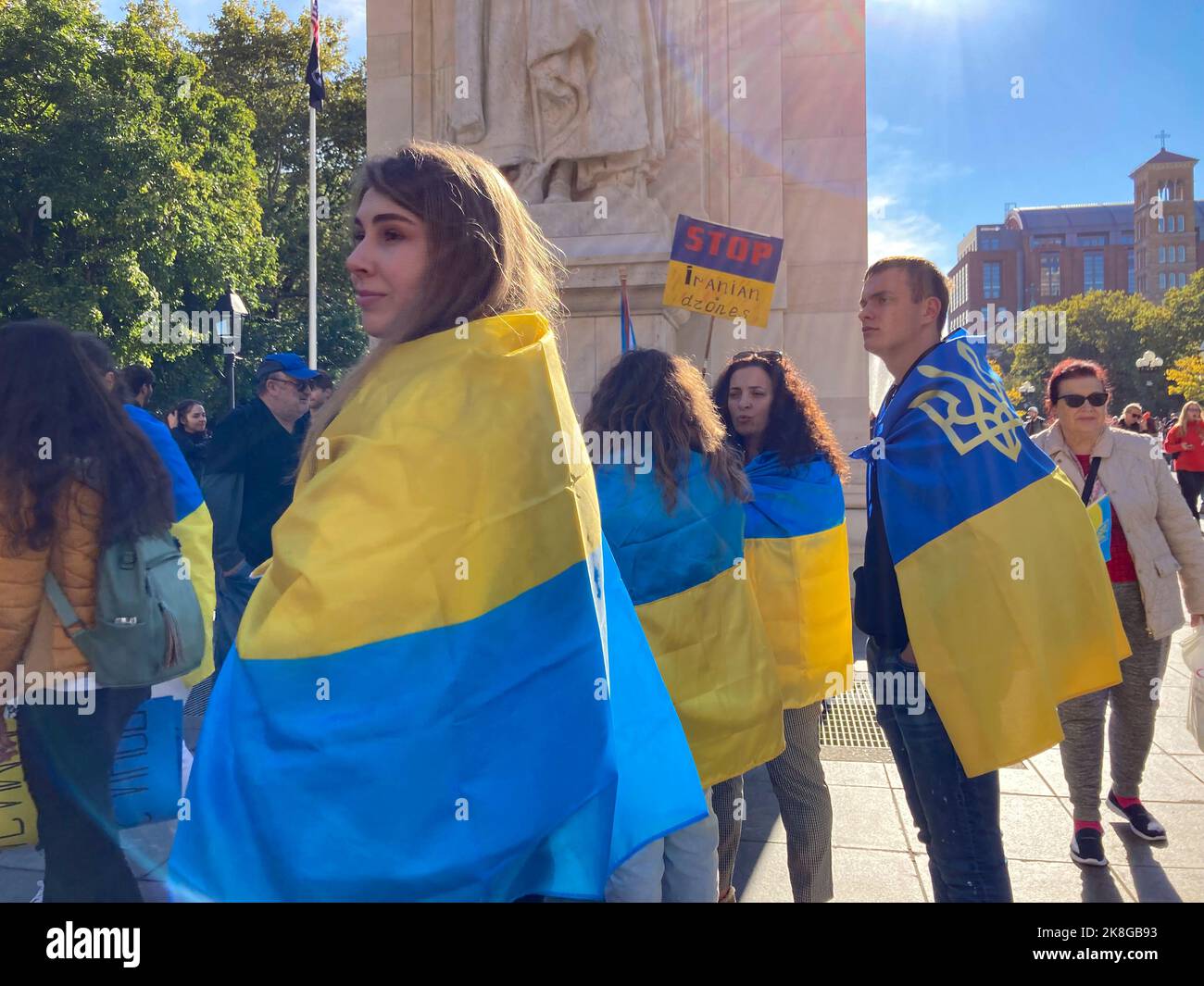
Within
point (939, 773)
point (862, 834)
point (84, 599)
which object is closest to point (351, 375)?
point (84, 599)

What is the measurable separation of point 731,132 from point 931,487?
23.2 feet

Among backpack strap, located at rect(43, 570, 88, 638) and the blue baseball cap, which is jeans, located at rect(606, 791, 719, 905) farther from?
the blue baseball cap

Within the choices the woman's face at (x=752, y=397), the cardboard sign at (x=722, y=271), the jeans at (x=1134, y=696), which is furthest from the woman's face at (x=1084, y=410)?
the cardboard sign at (x=722, y=271)

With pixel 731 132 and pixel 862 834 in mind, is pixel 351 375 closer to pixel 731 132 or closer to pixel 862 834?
pixel 862 834

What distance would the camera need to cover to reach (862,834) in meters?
4.30

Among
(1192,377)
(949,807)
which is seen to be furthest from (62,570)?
(1192,377)

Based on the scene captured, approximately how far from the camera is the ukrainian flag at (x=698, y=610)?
9.83 ft

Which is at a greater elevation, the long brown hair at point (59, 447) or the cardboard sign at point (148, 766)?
the long brown hair at point (59, 447)

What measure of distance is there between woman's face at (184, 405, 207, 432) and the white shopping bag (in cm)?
794

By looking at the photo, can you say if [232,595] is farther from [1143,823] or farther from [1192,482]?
[1192,482]

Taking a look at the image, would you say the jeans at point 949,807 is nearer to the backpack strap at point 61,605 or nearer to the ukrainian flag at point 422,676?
the ukrainian flag at point 422,676

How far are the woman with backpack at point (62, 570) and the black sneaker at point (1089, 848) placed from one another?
3579mm

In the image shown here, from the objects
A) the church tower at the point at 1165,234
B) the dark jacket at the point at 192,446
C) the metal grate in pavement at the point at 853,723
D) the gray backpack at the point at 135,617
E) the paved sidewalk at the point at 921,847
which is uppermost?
the church tower at the point at 1165,234

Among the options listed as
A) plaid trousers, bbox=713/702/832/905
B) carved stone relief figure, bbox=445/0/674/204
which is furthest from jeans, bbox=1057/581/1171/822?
carved stone relief figure, bbox=445/0/674/204
